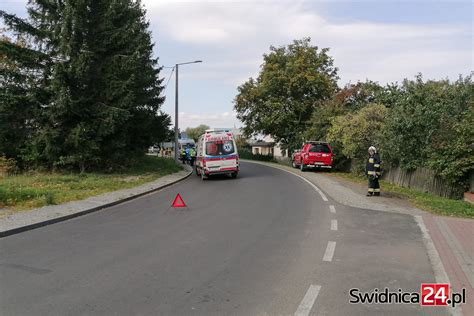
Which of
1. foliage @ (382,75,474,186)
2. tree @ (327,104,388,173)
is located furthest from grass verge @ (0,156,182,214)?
foliage @ (382,75,474,186)

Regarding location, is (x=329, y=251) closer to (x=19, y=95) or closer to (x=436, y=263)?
(x=436, y=263)

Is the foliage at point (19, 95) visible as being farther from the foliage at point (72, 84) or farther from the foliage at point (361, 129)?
the foliage at point (361, 129)

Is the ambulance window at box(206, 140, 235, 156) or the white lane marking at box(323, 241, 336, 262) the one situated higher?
the ambulance window at box(206, 140, 235, 156)

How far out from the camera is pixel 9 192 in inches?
481

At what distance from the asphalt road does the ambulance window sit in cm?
1065

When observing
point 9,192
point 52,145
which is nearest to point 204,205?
point 9,192

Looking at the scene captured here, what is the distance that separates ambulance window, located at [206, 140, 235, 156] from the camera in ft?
70.3

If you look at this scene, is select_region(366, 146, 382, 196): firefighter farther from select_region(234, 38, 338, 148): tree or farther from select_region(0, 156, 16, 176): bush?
select_region(234, 38, 338, 148): tree

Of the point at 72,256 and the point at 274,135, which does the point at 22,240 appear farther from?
the point at 274,135

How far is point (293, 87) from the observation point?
40750 millimetres

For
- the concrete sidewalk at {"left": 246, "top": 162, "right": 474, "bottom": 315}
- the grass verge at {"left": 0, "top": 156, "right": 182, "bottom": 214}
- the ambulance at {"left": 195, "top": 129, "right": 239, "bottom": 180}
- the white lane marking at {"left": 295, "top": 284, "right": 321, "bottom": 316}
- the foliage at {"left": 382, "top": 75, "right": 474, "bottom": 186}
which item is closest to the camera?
the white lane marking at {"left": 295, "top": 284, "right": 321, "bottom": 316}

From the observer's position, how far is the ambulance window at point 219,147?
70.3ft

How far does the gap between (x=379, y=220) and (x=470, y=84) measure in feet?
32.8

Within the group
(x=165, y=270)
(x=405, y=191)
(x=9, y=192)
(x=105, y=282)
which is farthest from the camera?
(x=405, y=191)
